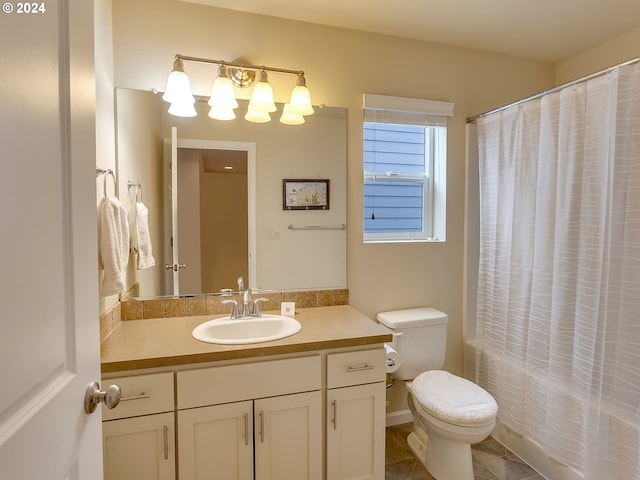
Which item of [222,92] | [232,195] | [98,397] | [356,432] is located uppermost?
[222,92]

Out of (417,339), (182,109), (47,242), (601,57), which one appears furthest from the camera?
(601,57)

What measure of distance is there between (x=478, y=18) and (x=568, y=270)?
1431mm

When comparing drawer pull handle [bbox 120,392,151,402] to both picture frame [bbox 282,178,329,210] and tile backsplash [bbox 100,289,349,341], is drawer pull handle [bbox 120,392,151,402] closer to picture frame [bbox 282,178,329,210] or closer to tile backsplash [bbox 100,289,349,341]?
tile backsplash [bbox 100,289,349,341]

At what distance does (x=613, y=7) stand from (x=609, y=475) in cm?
228

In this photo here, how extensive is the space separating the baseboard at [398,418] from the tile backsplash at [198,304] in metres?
0.84

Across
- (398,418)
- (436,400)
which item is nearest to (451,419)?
(436,400)

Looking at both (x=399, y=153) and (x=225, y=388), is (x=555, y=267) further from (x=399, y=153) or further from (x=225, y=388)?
(x=225, y=388)

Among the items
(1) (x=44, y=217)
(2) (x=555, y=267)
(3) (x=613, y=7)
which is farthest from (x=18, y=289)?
(3) (x=613, y=7)

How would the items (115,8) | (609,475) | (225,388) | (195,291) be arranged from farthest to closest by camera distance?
(195,291), (115,8), (609,475), (225,388)

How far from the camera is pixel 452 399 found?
1677 mm

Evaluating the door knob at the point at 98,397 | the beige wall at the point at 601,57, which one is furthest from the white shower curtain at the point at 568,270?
the door knob at the point at 98,397

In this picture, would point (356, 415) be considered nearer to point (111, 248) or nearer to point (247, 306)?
point (247, 306)

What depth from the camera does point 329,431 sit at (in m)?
1.49

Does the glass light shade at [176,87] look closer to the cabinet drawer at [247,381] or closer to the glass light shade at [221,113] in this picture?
the glass light shade at [221,113]
